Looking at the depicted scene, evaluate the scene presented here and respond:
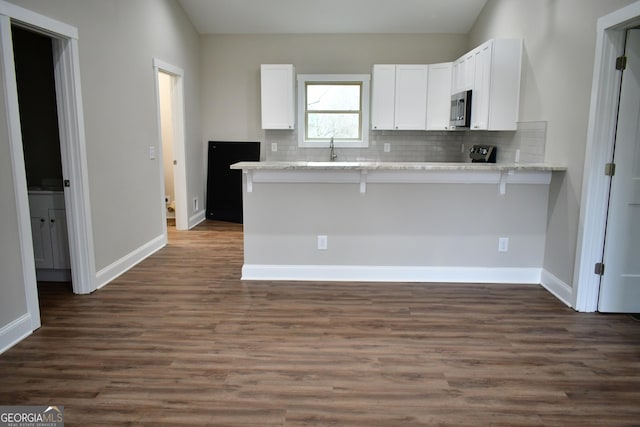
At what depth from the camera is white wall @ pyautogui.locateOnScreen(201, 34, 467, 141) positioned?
6.41m

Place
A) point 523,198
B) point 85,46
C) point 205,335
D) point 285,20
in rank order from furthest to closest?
point 285,20 → point 523,198 → point 85,46 → point 205,335

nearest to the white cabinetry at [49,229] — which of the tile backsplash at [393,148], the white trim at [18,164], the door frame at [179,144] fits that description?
the white trim at [18,164]

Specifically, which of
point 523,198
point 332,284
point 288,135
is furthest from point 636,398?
point 288,135

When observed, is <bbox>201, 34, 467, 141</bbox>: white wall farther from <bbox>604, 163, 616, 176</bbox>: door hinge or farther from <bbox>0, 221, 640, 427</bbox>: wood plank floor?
<bbox>604, 163, 616, 176</bbox>: door hinge

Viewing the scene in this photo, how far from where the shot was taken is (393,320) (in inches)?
129

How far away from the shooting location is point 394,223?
405 centimetres

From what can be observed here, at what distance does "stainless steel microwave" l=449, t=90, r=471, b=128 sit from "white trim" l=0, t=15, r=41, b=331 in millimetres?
4167

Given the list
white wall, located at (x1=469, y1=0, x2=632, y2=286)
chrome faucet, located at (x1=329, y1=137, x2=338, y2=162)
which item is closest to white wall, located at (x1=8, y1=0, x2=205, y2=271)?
chrome faucet, located at (x1=329, y1=137, x2=338, y2=162)

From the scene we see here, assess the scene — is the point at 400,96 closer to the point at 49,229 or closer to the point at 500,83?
the point at 500,83

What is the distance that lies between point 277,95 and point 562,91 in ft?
11.9

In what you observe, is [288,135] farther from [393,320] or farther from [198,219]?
[393,320]

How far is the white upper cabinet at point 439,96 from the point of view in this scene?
5.90 meters

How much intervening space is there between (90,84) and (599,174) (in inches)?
160

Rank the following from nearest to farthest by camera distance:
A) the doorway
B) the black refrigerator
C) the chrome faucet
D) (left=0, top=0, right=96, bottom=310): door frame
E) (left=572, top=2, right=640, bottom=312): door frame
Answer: (left=0, top=0, right=96, bottom=310): door frame < (left=572, top=2, right=640, bottom=312): door frame < the doorway < the chrome faucet < the black refrigerator
